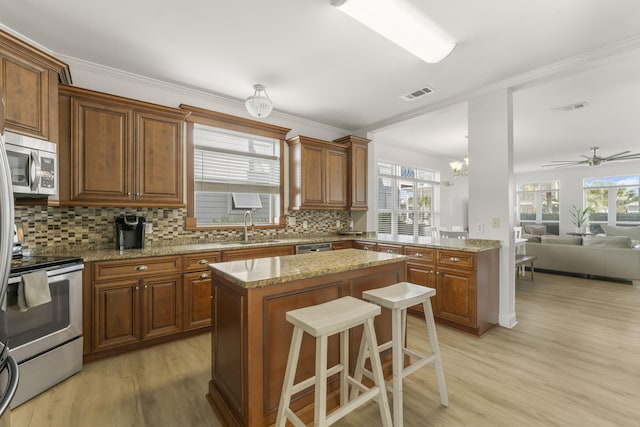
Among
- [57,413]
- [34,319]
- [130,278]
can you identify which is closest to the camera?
[57,413]

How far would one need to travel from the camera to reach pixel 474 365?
2.33 metres

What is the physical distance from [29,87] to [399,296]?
2.98 meters

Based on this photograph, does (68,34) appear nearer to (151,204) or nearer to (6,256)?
(151,204)

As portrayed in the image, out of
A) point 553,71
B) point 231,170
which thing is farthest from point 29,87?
point 553,71

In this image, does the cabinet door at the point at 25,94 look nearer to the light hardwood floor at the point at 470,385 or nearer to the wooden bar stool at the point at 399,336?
the light hardwood floor at the point at 470,385

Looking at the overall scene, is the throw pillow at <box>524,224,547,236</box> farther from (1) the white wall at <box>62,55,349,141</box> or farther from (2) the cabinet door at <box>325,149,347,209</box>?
(1) the white wall at <box>62,55,349,141</box>

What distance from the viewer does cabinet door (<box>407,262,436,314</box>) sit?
3.28 m

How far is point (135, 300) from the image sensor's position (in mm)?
2506

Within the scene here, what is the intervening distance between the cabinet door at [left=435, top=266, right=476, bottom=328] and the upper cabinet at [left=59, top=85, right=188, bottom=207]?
9.80ft

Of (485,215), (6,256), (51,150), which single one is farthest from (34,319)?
(485,215)

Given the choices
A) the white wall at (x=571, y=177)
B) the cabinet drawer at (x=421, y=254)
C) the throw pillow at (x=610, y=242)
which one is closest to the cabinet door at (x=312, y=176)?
the cabinet drawer at (x=421, y=254)

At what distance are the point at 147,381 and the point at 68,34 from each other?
281 cm

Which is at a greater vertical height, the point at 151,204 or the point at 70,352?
the point at 151,204

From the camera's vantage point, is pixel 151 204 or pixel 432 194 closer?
pixel 151 204
